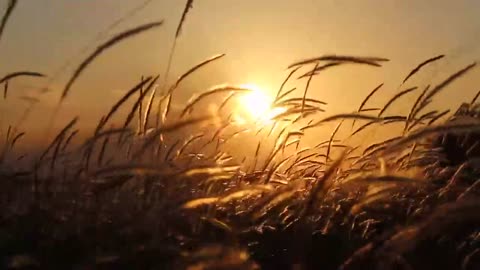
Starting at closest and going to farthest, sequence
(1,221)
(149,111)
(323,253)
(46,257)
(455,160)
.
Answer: (46,257), (1,221), (323,253), (149,111), (455,160)

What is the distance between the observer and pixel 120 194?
3.16 m

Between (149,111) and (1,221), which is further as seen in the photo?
(149,111)

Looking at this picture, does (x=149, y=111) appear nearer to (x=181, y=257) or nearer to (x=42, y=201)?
(x=42, y=201)

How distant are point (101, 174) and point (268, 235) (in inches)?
43.8

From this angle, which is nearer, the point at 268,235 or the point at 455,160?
the point at 268,235

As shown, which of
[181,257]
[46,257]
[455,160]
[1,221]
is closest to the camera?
[181,257]

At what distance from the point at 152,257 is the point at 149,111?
4.38 feet

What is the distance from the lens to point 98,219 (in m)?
2.73

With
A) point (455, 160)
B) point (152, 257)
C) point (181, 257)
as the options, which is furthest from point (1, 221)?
point (455, 160)

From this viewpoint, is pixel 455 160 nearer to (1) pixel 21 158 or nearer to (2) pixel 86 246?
(1) pixel 21 158

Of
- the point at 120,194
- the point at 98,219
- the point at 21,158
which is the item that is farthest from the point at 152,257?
the point at 21,158

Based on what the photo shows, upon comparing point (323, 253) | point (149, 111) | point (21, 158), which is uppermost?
point (149, 111)

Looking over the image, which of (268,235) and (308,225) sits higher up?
(308,225)

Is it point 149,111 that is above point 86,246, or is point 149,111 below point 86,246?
above
